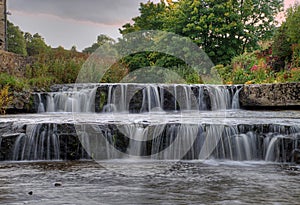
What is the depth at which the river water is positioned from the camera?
13.9 feet

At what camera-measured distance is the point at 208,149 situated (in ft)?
24.2

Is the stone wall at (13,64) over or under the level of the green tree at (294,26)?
under

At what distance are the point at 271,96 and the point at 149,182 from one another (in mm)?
8528

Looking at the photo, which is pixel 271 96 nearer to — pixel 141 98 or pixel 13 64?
pixel 141 98

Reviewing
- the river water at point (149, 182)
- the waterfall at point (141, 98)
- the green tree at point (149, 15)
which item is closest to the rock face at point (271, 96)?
the waterfall at point (141, 98)

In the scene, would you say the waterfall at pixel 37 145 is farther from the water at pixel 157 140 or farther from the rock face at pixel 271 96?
the rock face at pixel 271 96

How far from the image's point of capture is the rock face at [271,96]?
1222cm

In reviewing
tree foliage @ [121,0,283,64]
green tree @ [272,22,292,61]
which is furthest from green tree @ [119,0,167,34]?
green tree @ [272,22,292,61]

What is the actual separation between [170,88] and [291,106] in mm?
3939

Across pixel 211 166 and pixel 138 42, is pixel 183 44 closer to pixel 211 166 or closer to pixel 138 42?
pixel 138 42

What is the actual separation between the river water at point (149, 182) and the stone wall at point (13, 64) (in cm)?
893

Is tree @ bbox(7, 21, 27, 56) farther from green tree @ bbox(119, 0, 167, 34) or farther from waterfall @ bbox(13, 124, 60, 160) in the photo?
waterfall @ bbox(13, 124, 60, 160)

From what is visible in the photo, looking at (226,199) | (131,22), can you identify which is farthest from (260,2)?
(226,199)

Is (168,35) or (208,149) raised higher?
(168,35)
